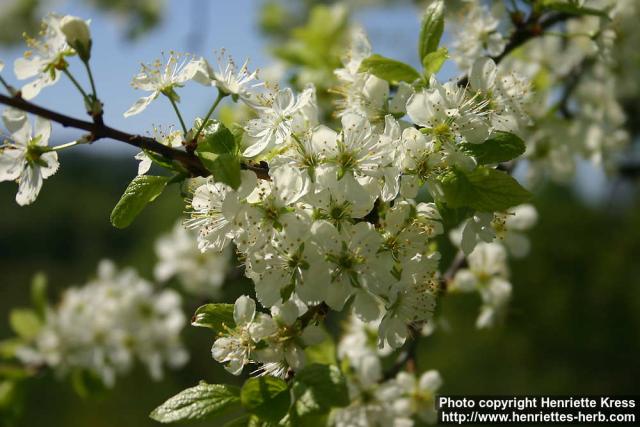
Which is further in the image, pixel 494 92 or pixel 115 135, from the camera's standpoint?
pixel 494 92

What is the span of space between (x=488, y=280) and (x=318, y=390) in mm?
1115

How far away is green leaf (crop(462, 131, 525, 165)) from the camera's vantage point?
3.43ft

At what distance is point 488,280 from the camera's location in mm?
2002

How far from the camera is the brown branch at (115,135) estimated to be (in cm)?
100

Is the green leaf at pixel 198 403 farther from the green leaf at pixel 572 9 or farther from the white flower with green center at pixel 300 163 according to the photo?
the green leaf at pixel 572 9

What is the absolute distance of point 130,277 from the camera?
303cm

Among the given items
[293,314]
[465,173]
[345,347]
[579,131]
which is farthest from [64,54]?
[579,131]

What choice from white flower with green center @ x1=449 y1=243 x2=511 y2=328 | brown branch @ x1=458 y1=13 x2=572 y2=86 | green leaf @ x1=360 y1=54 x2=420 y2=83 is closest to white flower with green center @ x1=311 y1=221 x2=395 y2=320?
green leaf @ x1=360 y1=54 x2=420 y2=83

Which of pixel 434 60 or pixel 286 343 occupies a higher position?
pixel 434 60

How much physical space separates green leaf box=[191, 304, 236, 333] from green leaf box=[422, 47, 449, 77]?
643 mm

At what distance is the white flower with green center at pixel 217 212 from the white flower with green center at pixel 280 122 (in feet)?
0.34

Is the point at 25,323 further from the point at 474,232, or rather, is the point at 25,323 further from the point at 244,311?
the point at 474,232

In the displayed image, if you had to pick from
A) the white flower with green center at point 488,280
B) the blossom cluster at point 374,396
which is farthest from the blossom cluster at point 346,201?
the white flower with green center at point 488,280

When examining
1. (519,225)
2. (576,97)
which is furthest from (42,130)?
(576,97)
